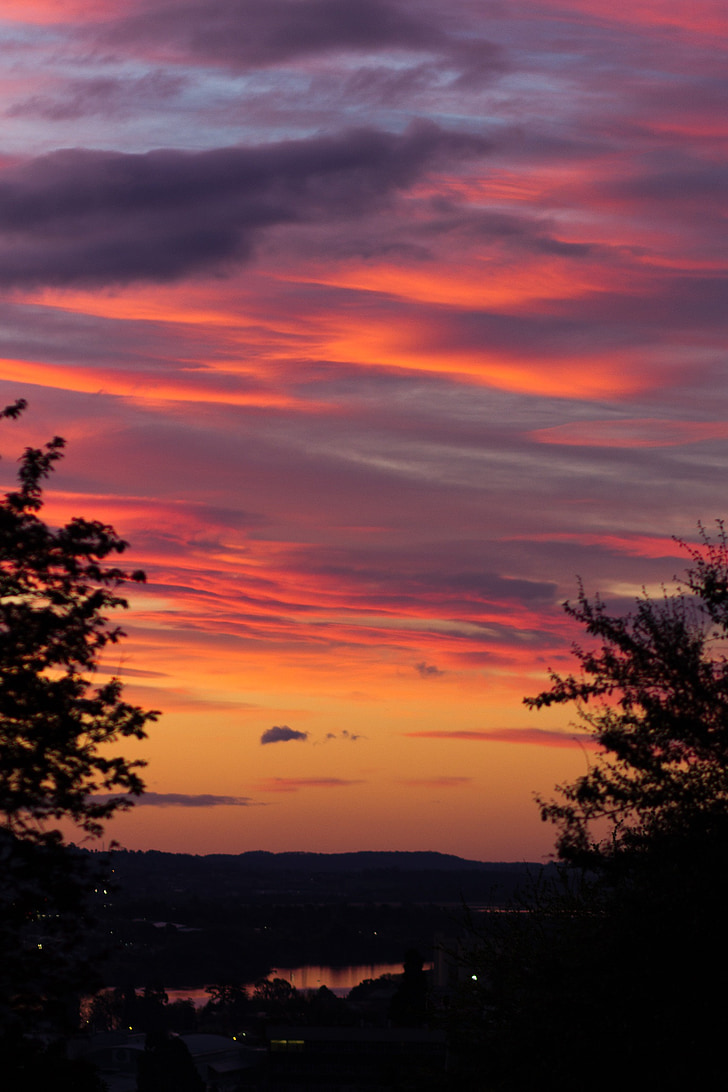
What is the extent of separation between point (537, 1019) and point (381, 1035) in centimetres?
7249

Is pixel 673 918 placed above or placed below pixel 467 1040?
above

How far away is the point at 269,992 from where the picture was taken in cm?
17212

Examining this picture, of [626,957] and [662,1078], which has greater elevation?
[626,957]

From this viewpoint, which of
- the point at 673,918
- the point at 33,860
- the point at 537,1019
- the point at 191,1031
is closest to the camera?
the point at 33,860

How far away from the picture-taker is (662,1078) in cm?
1720

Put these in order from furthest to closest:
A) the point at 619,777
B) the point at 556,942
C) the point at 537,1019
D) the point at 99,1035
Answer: the point at 99,1035 → the point at 556,942 → the point at 619,777 → the point at 537,1019

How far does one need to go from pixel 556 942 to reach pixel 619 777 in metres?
3.65

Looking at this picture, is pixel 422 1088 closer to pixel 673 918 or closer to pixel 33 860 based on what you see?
pixel 673 918

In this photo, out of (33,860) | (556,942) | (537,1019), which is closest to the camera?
(33,860)

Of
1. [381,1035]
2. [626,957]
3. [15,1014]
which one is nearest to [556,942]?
[626,957]

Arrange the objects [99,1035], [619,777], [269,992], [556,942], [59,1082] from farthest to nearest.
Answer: [269,992] → [99,1035] → [59,1082] → [556,942] → [619,777]

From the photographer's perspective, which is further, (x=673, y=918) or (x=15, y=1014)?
(x=673, y=918)

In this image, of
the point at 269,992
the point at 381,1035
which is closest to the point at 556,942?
the point at 381,1035

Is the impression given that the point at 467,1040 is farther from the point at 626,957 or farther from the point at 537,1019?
the point at 626,957
